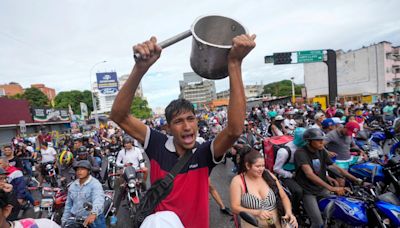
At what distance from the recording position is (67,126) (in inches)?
1817

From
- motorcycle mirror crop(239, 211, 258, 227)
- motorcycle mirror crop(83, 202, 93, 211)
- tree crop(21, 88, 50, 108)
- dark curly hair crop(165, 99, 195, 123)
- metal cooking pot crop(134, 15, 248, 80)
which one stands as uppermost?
tree crop(21, 88, 50, 108)

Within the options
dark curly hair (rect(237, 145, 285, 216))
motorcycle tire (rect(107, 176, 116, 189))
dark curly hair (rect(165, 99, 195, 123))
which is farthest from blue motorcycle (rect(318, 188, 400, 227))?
motorcycle tire (rect(107, 176, 116, 189))

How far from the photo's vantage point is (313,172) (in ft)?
11.5

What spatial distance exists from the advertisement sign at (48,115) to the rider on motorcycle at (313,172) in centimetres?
3864

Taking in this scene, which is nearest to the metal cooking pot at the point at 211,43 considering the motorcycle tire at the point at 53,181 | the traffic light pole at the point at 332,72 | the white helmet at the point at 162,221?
the white helmet at the point at 162,221

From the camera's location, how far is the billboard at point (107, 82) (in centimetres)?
3826

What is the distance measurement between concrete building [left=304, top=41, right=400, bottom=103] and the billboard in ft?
115

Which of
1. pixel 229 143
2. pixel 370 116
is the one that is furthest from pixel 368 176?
pixel 370 116

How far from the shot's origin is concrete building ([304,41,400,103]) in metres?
41.0

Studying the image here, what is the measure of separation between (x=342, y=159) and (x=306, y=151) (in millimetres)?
1496

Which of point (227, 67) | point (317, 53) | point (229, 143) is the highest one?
point (317, 53)

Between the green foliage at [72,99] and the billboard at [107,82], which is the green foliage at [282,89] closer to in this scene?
the billboard at [107,82]

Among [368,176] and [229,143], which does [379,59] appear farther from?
[229,143]

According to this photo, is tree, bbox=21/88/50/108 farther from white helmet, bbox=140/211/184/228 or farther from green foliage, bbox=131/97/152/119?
white helmet, bbox=140/211/184/228
